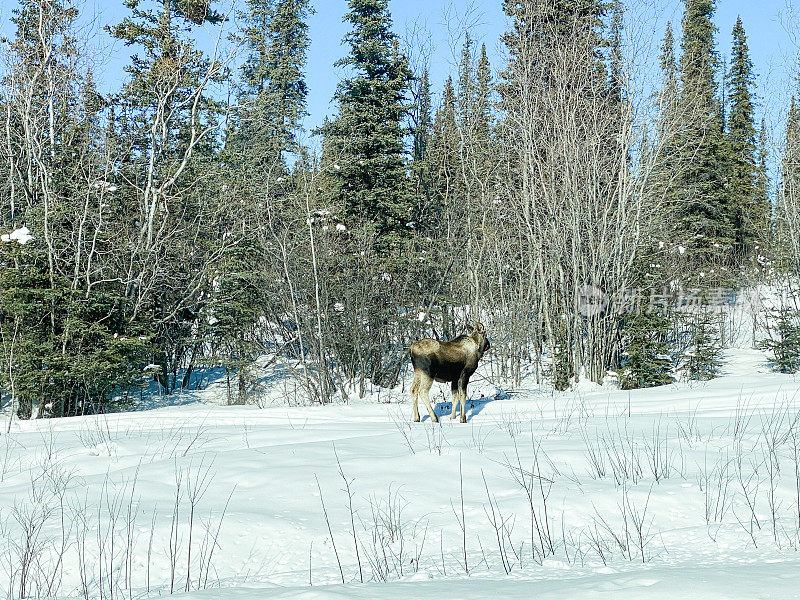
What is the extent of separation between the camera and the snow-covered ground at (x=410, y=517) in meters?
3.34

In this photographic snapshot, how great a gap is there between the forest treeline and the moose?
28.7 feet

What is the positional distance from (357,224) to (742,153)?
32746mm

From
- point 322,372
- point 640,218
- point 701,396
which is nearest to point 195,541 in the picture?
point 701,396

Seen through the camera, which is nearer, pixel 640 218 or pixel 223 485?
pixel 223 485

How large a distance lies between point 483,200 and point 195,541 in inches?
807

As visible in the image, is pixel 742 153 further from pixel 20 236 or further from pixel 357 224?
pixel 20 236

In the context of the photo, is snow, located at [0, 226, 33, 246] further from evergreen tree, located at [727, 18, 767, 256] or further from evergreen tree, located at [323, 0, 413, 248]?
evergreen tree, located at [727, 18, 767, 256]

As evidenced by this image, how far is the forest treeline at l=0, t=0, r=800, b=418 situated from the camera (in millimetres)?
18656

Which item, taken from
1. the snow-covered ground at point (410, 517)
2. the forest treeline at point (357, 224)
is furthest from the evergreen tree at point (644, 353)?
the snow-covered ground at point (410, 517)

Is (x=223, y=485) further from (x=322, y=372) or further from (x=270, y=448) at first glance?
(x=322, y=372)

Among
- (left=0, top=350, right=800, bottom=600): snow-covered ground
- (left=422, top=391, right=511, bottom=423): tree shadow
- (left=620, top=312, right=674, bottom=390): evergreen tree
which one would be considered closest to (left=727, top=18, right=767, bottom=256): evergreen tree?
(left=620, top=312, right=674, bottom=390): evergreen tree

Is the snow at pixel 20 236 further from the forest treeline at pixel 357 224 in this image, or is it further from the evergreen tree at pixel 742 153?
the evergreen tree at pixel 742 153

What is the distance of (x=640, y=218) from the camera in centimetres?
1898

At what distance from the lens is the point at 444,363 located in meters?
10.1
